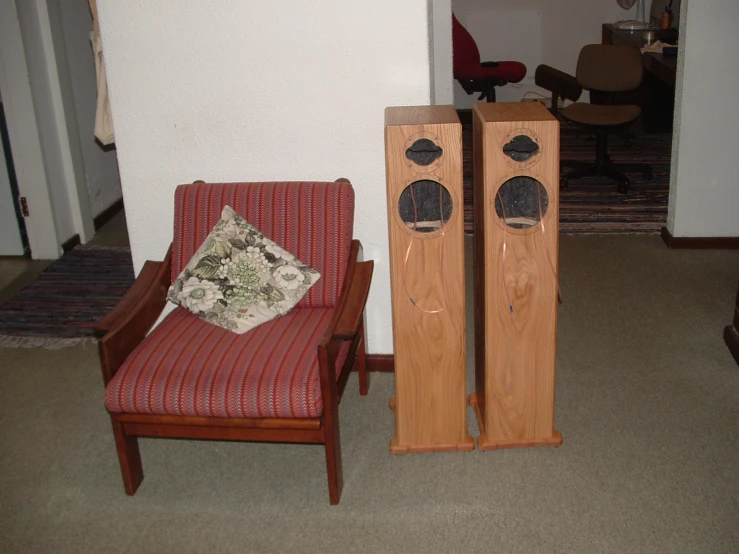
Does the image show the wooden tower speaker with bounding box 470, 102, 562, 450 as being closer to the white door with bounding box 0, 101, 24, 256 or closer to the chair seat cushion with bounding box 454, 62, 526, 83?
the white door with bounding box 0, 101, 24, 256

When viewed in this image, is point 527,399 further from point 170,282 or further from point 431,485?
point 170,282

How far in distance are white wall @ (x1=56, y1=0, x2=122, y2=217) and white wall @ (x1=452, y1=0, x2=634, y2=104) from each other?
130 inches

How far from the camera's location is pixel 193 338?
2.64 meters

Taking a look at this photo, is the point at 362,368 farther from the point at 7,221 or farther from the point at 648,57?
the point at 648,57

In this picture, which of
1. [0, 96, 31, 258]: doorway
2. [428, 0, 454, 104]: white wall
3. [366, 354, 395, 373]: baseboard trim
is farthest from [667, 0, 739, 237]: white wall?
[0, 96, 31, 258]: doorway

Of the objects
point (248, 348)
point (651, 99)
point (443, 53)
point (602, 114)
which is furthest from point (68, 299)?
point (651, 99)

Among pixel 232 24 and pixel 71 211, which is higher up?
pixel 232 24

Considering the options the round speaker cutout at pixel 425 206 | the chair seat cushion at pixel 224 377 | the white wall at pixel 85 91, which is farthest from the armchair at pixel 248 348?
the white wall at pixel 85 91

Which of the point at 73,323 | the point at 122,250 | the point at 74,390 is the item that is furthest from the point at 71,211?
the point at 74,390

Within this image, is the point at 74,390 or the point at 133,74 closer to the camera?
the point at 133,74

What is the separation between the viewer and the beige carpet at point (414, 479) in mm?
2365

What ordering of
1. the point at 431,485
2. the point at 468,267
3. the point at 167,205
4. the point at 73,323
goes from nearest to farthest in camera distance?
the point at 431,485, the point at 167,205, the point at 73,323, the point at 468,267

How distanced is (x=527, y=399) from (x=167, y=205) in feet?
4.81

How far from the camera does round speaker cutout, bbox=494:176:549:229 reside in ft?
8.19
